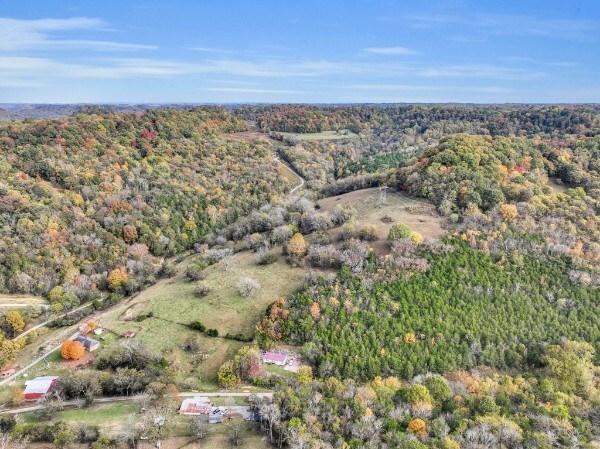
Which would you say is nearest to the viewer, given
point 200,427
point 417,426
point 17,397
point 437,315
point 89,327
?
point 200,427

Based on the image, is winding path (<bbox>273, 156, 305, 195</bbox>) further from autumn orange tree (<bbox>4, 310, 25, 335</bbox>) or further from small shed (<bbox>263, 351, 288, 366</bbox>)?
small shed (<bbox>263, 351, 288, 366</bbox>)

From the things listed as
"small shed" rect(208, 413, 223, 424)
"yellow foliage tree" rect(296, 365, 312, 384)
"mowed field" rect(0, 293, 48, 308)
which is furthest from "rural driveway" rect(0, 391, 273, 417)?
"mowed field" rect(0, 293, 48, 308)

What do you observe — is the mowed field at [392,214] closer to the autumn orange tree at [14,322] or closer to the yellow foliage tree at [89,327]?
the yellow foliage tree at [89,327]

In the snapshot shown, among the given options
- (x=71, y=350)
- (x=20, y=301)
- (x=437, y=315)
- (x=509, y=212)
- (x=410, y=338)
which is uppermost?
(x=509, y=212)

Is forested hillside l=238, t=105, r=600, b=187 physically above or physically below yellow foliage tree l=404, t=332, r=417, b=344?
above

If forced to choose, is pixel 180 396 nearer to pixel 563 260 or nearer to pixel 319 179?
pixel 563 260

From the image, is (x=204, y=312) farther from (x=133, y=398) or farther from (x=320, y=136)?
(x=320, y=136)

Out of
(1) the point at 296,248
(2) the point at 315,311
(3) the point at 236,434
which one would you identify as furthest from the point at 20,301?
(3) the point at 236,434
